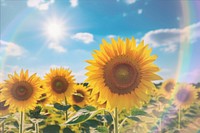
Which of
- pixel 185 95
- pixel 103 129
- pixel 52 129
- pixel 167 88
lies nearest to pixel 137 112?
pixel 103 129

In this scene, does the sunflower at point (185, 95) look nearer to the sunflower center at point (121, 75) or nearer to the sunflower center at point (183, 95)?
the sunflower center at point (183, 95)

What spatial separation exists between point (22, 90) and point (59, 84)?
2.82 ft

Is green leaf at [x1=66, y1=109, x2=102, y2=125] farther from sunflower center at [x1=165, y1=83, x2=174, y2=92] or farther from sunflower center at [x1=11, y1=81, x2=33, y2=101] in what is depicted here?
sunflower center at [x1=165, y1=83, x2=174, y2=92]

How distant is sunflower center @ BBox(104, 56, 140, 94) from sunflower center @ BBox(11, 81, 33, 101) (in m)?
1.56

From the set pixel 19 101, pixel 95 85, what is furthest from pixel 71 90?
pixel 95 85

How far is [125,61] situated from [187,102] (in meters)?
4.65

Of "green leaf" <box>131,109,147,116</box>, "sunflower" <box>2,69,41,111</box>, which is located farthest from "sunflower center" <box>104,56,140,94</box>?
"sunflower" <box>2,69,41,111</box>

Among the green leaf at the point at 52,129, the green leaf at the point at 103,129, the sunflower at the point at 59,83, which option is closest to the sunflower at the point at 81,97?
the sunflower at the point at 59,83

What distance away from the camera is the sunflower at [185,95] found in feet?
21.5

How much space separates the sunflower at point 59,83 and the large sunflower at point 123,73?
2.16m

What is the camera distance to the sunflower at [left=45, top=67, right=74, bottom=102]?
14.6 ft

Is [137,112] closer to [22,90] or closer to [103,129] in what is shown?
[103,129]

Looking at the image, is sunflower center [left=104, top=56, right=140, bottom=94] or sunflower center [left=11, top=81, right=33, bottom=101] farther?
sunflower center [left=11, top=81, right=33, bottom=101]

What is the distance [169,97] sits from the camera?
22.6 ft
